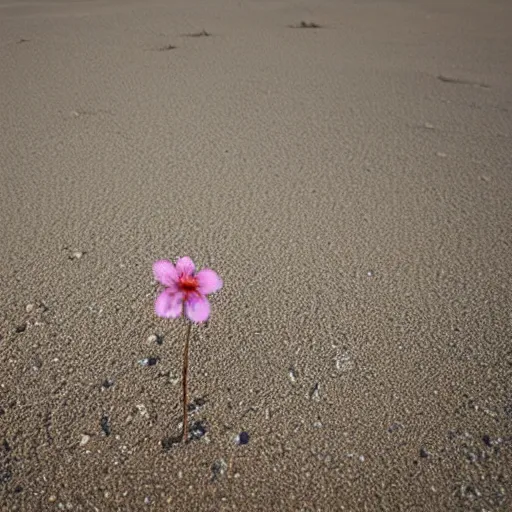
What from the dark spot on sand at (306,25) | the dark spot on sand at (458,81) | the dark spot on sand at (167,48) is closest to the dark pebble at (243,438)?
the dark spot on sand at (458,81)

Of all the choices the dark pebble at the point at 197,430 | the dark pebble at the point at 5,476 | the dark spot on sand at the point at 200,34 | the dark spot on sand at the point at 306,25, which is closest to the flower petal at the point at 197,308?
the dark pebble at the point at 197,430

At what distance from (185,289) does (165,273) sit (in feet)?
0.11

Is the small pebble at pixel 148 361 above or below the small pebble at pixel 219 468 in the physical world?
above

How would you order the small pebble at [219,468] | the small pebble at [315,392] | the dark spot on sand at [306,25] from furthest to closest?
the dark spot on sand at [306,25]
the small pebble at [315,392]
the small pebble at [219,468]

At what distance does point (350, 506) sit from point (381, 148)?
114 centimetres

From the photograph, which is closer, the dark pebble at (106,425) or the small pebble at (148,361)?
the dark pebble at (106,425)

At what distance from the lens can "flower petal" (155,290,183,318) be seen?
0.63 m

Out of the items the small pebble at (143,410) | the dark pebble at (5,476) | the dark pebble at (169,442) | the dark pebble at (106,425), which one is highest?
the dark pebble at (5,476)

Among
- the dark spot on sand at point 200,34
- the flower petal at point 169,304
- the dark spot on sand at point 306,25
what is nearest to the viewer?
the flower petal at point 169,304

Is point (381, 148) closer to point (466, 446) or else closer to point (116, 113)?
point (116, 113)

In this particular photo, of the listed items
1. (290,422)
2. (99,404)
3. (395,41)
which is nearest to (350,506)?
(290,422)

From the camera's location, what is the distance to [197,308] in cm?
64

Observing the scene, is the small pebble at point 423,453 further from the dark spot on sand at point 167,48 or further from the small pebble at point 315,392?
the dark spot on sand at point 167,48

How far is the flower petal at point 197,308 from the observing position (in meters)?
0.63
